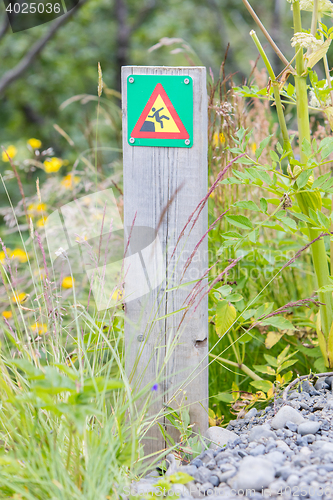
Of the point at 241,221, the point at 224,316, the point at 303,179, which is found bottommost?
the point at 224,316

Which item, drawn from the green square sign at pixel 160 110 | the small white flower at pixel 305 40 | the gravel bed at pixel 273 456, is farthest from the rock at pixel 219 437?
the small white flower at pixel 305 40

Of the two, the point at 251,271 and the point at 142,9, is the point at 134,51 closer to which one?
the point at 142,9

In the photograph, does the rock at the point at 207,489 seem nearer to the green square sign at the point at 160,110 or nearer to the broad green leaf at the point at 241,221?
the broad green leaf at the point at 241,221

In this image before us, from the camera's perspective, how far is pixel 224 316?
143 centimetres

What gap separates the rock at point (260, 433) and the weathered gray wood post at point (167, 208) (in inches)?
7.7

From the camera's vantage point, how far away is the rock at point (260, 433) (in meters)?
1.27

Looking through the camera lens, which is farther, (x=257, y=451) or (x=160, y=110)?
(x=160, y=110)

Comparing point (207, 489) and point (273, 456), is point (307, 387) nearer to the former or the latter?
point (273, 456)

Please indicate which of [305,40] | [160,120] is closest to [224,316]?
[160,120]

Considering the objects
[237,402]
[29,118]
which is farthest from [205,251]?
[29,118]

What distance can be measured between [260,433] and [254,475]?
0.95 feet

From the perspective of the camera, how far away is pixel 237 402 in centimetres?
156

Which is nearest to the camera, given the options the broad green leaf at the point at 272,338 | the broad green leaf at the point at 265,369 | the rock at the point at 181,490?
the rock at the point at 181,490

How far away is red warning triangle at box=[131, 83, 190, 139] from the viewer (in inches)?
53.6
